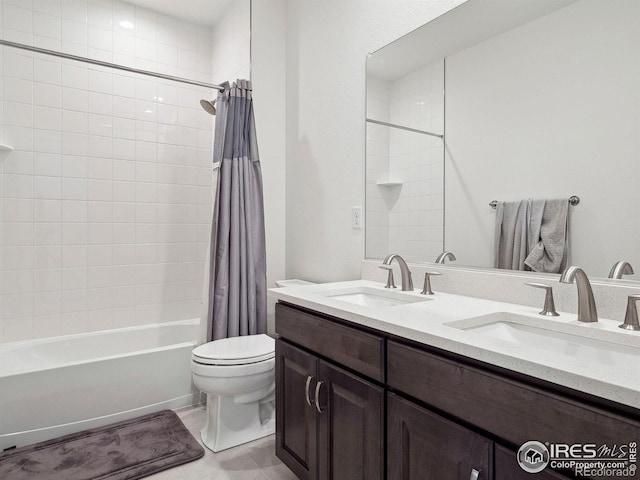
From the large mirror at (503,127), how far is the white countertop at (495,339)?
24cm

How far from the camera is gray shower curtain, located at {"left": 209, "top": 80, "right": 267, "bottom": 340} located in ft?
7.31

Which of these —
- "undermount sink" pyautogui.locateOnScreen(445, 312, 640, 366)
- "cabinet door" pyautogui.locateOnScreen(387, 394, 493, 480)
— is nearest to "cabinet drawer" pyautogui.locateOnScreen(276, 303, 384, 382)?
"cabinet door" pyautogui.locateOnScreen(387, 394, 493, 480)

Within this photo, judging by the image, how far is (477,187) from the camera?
4.83ft

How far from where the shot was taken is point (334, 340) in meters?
1.25

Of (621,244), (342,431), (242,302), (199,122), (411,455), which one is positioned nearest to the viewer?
(411,455)

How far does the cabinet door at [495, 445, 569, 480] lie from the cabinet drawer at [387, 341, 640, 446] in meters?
0.03

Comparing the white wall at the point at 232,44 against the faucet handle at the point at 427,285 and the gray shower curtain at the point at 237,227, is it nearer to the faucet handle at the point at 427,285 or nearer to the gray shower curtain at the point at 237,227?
the gray shower curtain at the point at 237,227

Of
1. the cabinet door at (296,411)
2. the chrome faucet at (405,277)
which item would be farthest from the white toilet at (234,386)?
the chrome faucet at (405,277)

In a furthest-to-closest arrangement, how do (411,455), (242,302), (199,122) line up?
(199,122) → (242,302) → (411,455)

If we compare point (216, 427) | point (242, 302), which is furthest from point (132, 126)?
point (216, 427)

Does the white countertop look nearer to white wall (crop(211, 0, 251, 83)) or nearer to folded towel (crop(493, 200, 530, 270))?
folded towel (crop(493, 200, 530, 270))

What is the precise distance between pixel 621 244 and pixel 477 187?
0.50m

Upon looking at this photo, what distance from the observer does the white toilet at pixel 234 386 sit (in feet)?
5.93

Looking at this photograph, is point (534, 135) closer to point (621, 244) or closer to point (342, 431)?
point (621, 244)
